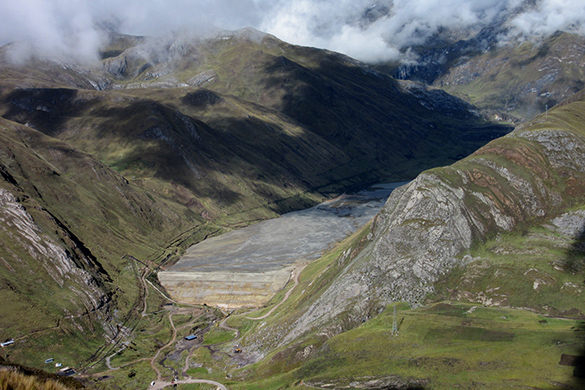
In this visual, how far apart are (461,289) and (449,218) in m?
13.9

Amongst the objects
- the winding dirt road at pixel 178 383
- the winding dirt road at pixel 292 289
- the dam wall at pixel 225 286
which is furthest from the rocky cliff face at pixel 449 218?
the dam wall at pixel 225 286

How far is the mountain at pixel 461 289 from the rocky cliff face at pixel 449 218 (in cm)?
24

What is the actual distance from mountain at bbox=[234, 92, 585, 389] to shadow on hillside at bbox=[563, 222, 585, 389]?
0.20 m

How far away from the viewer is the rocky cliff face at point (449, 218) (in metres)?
80.4

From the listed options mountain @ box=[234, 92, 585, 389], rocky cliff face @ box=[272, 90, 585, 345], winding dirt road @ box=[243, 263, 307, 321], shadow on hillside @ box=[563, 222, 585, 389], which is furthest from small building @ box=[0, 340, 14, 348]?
shadow on hillside @ box=[563, 222, 585, 389]

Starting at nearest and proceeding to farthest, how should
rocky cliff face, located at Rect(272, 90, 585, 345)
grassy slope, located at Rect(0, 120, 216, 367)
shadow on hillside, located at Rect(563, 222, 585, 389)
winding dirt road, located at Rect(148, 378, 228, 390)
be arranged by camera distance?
shadow on hillside, located at Rect(563, 222, 585, 389), rocky cliff face, located at Rect(272, 90, 585, 345), winding dirt road, located at Rect(148, 378, 228, 390), grassy slope, located at Rect(0, 120, 216, 367)

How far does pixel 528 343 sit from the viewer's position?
6072cm

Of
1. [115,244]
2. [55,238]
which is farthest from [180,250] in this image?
[55,238]

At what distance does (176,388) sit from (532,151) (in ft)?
286

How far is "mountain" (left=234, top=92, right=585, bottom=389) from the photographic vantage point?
200ft

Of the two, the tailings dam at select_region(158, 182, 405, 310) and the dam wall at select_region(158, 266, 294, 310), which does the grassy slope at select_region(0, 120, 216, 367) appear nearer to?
the tailings dam at select_region(158, 182, 405, 310)

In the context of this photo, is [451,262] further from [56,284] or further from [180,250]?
[180,250]

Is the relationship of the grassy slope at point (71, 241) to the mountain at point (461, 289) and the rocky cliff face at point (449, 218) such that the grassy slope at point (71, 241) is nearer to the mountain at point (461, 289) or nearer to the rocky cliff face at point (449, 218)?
the mountain at point (461, 289)

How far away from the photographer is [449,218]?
84812mm
